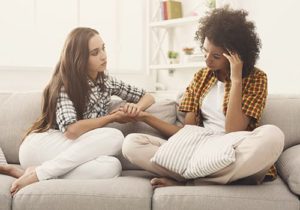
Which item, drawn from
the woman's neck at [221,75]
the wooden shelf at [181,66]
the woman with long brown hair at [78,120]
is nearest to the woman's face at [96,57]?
the woman with long brown hair at [78,120]

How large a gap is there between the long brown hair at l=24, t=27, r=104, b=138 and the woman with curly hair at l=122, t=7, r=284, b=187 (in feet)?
0.98

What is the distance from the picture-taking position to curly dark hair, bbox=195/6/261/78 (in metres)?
2.08

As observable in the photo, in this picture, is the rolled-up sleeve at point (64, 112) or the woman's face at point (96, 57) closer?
the rolled-up sleeve at point (64, 112)

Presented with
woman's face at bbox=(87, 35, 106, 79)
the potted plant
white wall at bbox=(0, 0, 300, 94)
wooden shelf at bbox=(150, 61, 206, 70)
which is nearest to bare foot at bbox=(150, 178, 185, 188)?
woman's face at bbox=(87, 35, 106, 79)

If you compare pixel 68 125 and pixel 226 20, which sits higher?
pixel 226 20

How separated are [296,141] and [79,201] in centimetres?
104

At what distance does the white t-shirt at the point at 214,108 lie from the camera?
2.13 meters

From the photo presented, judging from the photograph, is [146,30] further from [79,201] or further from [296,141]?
[79,201]

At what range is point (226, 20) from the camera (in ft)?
6.97

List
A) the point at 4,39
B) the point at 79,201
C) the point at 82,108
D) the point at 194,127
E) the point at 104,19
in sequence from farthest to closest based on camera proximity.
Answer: the point at 104,19
the point at 4,39
the point at 82,108
the point at 194,127
the point at 79,201

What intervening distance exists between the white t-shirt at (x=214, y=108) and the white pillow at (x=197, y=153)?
0.43ft

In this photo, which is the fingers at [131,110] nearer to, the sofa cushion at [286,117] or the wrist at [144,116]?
the wrist at [144,116]

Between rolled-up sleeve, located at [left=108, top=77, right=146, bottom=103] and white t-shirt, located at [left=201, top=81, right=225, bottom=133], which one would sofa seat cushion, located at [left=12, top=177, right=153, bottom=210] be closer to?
white t-shirt, located at [left=201, top=81, right=225, bottom=133]

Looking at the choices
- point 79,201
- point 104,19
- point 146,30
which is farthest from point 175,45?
point 79,201
